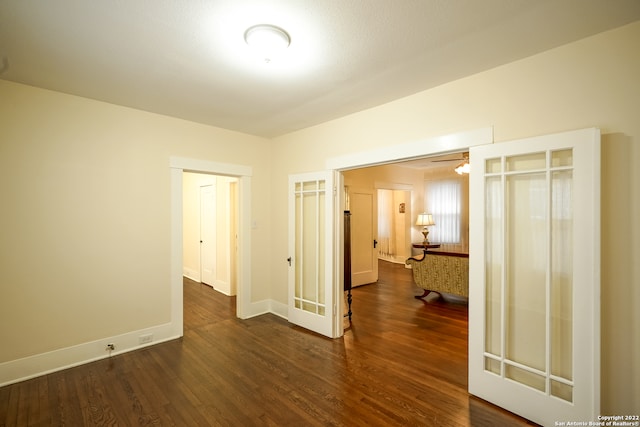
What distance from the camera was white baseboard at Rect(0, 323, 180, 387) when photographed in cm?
257

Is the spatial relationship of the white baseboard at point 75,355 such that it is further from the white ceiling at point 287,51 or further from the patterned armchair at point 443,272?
the patterned armchair at point 443,272

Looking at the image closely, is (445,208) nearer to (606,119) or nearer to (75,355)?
(606,119)

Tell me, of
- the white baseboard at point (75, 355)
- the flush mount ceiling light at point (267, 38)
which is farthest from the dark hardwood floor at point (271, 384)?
the flush mount ceiling light at point (267, 38)

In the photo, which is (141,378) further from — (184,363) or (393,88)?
(393,88)

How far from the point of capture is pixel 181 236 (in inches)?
143

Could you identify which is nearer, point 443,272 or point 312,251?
point 312,251

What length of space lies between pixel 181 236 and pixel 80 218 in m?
1.04

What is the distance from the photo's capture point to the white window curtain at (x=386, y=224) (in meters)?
9.15

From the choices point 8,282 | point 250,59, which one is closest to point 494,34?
point 250,59

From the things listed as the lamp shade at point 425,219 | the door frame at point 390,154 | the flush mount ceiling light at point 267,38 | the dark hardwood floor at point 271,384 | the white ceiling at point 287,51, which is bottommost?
the dark hardwood floor at point 271,384

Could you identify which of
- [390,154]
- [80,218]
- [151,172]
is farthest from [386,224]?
[80,218]

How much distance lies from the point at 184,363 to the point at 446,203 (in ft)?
23.7

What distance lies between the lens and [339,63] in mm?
2273

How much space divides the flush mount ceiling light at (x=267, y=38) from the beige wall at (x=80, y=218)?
7.30ft
